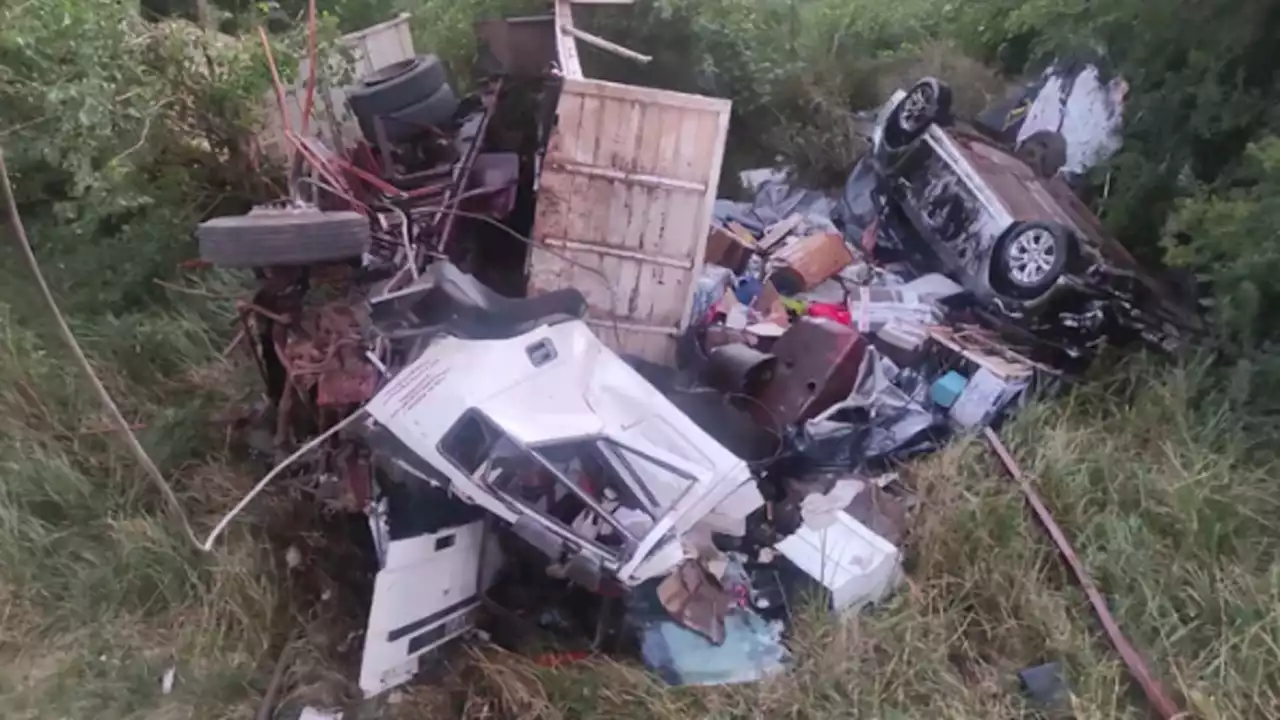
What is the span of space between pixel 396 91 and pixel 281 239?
211cm

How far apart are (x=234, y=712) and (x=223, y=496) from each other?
3.51 feet

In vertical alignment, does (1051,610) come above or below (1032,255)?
below

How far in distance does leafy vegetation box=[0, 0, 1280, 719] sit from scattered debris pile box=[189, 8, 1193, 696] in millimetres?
275

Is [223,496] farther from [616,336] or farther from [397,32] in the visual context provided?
[397,32]

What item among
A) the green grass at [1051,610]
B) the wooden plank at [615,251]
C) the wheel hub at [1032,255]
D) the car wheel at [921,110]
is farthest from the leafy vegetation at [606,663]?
the wooden plank at [615,251]

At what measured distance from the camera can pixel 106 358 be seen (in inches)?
209

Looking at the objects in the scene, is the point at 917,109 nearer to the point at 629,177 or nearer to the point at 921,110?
the point at 921,110

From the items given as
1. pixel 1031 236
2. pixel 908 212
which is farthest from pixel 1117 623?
pixel 908 212

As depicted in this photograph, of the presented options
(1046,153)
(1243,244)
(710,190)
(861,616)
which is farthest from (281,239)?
(1046,153)

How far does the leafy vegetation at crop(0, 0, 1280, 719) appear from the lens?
386 centimetres

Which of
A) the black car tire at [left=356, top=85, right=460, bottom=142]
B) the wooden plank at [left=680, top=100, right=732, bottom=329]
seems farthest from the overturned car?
the black car tire at [left=356, top=85, right=460, bottom=142]

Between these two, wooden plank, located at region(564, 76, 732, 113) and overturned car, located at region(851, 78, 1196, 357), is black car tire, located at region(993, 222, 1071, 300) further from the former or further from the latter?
wooden plank, located at region(564, 76, 732, 113)

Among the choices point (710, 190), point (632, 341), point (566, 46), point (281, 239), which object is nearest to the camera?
point (281, 239)

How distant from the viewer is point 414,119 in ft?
18.8
